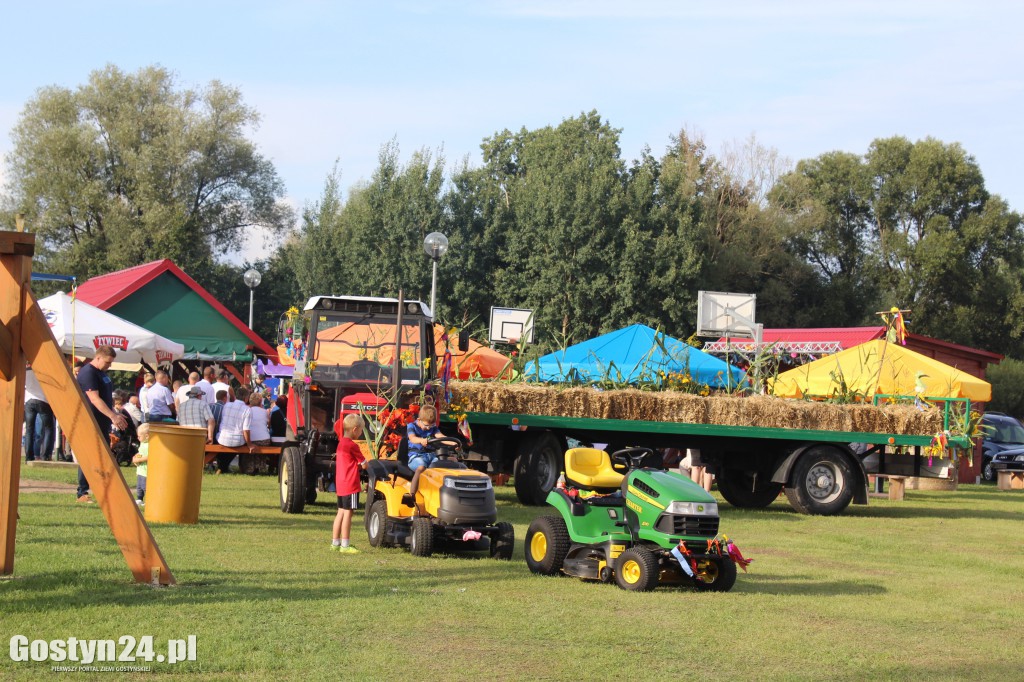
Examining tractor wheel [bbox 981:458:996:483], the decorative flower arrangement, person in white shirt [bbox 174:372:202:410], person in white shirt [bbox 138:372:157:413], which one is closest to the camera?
the decorative flower arrangement

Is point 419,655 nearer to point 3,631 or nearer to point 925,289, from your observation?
point 3,631

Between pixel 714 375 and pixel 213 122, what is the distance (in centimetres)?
4032

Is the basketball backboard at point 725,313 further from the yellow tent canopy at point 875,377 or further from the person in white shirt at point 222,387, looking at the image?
the person in white shirt at point 222,387

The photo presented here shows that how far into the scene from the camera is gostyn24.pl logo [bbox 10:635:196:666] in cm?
650

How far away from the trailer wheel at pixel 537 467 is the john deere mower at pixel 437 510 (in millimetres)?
5757

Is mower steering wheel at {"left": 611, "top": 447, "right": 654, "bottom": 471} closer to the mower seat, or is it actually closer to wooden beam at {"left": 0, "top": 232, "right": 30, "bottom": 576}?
the mower seat

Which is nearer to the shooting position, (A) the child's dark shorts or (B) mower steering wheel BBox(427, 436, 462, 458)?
(A) the child's dark shorts

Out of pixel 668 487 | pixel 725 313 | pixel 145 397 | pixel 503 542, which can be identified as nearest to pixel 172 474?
Answer: pixel 503 542

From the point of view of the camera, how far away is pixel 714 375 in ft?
67.1

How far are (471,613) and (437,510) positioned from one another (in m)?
2.89

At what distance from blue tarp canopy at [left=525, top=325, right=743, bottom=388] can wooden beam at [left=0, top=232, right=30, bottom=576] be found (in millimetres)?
11039

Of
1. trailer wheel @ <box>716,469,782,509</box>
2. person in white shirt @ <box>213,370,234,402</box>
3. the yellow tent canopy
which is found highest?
the yellow tent canopy

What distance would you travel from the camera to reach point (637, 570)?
1004 centimetres

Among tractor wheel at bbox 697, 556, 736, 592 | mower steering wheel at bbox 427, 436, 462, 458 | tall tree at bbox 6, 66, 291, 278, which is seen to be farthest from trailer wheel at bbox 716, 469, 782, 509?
tall tree at bbox 6, 66, 291, 278
